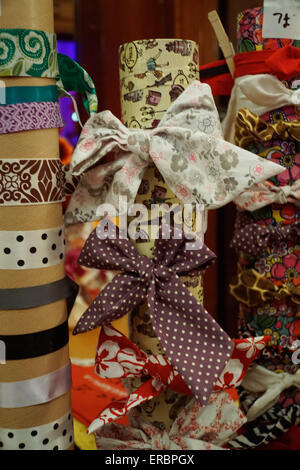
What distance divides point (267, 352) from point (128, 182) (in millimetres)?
333

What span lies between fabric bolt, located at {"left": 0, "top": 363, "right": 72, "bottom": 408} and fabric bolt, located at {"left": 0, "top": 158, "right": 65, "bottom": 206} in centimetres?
22

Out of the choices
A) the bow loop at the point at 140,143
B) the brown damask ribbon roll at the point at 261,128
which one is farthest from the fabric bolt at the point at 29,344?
the brown damask ribbon roll at the point at 261,128

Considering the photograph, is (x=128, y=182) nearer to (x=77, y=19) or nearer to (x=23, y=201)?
(x=23, y=201)

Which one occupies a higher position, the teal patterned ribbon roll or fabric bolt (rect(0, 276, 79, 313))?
the teal patterned ribbon roll

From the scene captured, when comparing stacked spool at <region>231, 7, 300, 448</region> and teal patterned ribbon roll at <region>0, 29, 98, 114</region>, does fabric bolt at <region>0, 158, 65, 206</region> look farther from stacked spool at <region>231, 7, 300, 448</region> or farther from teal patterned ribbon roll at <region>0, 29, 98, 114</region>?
stacked spool at <region>231, 7, 300, 448</region>

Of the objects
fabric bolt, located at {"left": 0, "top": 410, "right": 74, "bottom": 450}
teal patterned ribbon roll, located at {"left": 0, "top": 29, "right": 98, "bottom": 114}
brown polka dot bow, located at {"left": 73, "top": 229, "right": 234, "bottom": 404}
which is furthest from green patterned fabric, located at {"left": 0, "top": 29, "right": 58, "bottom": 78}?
fabric bolt, located at {"left": 0, "top": 410, "right": 74, "bottom": 450}

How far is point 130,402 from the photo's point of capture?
61 centimetres

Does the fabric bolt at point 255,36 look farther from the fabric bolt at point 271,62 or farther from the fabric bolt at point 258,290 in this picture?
the fabric bolt at point 258,290

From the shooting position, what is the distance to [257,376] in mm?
736

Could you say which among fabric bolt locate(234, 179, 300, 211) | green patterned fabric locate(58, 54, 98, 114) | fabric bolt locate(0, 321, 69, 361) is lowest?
fabric bolt locate(0, 321, 69, 361)

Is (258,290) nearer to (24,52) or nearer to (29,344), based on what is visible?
(29,344)

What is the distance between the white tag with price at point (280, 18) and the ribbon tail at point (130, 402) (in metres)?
0.47

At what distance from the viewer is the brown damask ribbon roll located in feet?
2.24
